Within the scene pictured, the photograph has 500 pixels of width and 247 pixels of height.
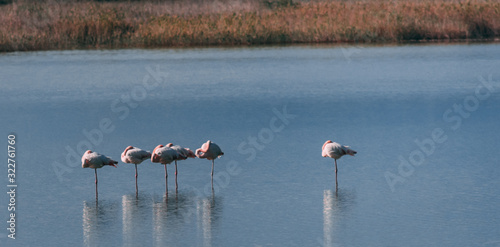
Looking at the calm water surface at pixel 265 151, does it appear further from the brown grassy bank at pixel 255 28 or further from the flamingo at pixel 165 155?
the brown grassy bank at pixel 255 28

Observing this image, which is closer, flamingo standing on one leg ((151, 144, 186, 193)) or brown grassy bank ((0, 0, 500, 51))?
flamingo standing on one leg ((151, 144, 186, 193))

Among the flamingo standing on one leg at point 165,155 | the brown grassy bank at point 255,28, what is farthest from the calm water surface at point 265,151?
the brown grassy bank at point 255,28

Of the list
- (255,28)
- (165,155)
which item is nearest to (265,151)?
(165,155)

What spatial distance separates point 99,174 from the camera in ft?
37.0

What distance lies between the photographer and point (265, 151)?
12594mm

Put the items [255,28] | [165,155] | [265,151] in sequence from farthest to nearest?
[255,28] → [265,151] → [165,155]

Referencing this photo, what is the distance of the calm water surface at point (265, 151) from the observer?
28.3 feet

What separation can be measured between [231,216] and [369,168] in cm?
280

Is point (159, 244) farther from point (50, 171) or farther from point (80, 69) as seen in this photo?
point (80, 69)

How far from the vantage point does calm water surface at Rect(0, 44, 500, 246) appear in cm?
862

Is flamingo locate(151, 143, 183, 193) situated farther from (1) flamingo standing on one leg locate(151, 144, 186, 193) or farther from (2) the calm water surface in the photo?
(2) the calm water surface

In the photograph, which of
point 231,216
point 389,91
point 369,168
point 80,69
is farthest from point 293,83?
point 231,216

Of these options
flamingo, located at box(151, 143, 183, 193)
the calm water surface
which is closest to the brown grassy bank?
the calm water surface

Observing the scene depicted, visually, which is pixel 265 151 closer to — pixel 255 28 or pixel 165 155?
pixel 165 155
